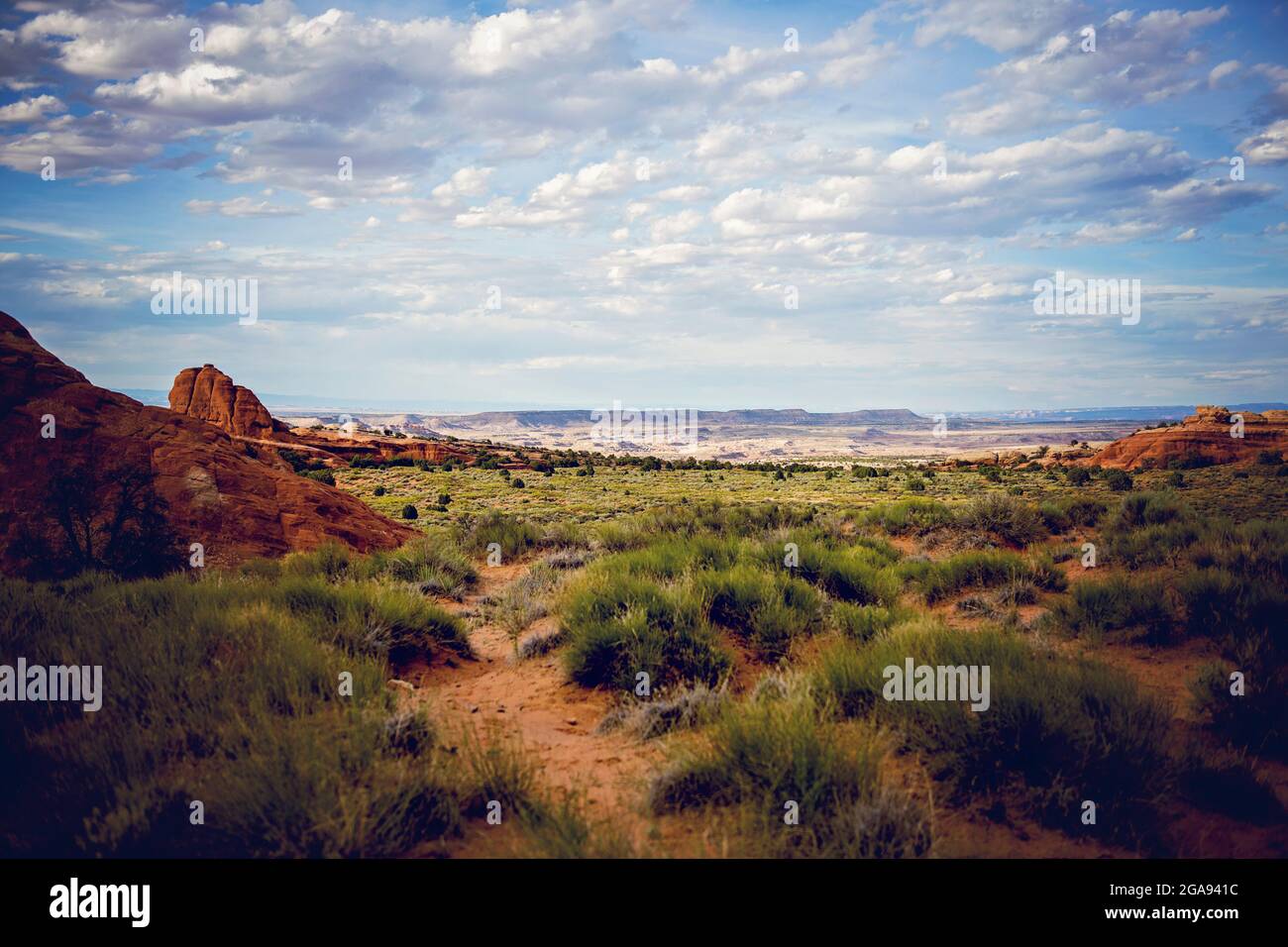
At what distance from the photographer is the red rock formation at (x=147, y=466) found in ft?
32.5

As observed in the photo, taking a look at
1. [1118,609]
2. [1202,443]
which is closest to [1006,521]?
[1118,609]

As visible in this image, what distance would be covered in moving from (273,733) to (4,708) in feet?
8.46

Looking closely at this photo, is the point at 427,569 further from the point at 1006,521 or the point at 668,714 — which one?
the point at 1006,521

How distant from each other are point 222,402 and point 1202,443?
243 feet

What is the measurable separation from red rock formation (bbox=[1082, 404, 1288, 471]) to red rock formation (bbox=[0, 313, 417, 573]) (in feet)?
150

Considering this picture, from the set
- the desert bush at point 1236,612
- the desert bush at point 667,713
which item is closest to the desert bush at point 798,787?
the desert bush at point 667,713

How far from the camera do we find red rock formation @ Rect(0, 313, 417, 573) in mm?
9906

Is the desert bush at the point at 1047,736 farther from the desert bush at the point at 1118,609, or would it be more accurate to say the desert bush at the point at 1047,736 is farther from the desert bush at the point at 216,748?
the desert bush at the point at 216,748

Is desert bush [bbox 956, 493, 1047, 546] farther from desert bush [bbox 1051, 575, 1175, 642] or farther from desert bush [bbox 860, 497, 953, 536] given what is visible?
desert bush [bbox 1051, 575, 1175, 642]

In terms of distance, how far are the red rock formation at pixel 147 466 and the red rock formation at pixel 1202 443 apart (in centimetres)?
4567

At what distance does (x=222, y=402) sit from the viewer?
178 feet
